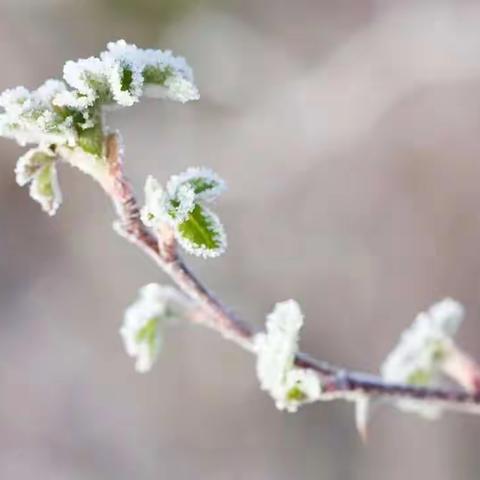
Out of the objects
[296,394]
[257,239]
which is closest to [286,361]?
[296,394]

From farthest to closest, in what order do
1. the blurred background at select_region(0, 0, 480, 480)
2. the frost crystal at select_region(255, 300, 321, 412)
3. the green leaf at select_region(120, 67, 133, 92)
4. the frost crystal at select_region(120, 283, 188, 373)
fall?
the blurred background at select_region(0, 0, 480, 480), the frost crystal at select_region(120, 283, 188, 373), the frost crystal at select_region(255, 300, 321, 412), the green leaf at select_region(120, 67, 133, 92)

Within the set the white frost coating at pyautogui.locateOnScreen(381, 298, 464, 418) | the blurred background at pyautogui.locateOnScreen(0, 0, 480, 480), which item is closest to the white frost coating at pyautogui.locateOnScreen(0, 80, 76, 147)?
the white frost coating at pyautogui.locateOnScreen(381, 298, 464, 418)

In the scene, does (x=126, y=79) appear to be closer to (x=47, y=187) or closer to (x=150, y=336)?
(x=47, y=187)

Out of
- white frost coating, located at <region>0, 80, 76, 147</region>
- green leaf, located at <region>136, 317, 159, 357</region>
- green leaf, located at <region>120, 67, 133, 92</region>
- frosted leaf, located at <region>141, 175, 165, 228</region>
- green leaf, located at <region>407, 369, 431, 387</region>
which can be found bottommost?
frosted leaf, located at <region>141, 175, 165, 228</region>

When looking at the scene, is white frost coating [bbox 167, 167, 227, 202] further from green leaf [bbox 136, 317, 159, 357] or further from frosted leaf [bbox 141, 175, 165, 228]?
green leaf [bbox 136, 317, 159, 357]

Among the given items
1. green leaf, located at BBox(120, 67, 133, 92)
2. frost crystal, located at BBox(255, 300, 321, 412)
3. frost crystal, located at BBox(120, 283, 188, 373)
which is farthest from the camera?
frost crystal, located at BBox(120, 283, 188, 373)

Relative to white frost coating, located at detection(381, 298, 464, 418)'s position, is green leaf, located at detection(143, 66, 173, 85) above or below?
below
